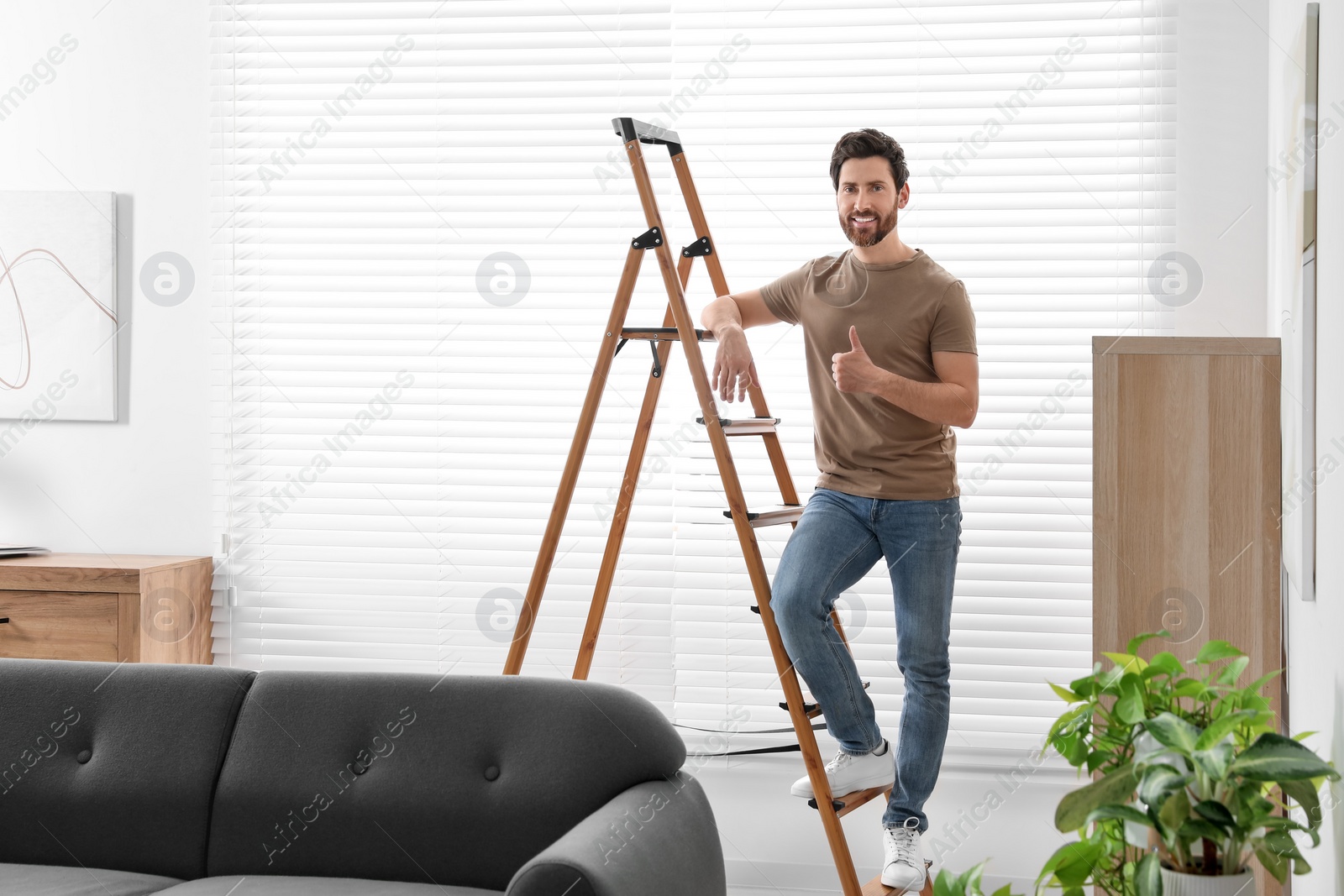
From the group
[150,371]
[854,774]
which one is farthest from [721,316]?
[150,371]

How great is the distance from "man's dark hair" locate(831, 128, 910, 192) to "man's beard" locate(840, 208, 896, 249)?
8 centimetres

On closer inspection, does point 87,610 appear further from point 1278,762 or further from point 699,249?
point 1278,762

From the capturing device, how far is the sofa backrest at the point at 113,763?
203 cm

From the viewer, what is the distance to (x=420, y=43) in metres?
3.37

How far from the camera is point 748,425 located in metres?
2.67

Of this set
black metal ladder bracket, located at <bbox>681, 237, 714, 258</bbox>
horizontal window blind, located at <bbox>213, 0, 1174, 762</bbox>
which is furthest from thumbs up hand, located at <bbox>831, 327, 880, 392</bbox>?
horizontal window blind, located at <bbox>213, 0, 1174, 762</bbox>

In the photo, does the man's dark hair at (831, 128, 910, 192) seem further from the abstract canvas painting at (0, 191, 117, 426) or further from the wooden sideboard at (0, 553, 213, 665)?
the abstract canvas painting at (0, 191, 117, 426)

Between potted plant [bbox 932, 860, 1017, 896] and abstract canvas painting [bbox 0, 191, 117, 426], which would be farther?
abstract canvas painting [bbox 0, 191, 117, 426]

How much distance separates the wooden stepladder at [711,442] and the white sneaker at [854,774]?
0.08 ft

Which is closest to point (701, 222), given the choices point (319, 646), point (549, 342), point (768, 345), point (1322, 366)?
point (768, 345)

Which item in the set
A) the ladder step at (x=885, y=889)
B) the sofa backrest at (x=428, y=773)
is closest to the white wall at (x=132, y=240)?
the sofa backrest at (x=428, y=773)

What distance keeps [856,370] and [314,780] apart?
131cm

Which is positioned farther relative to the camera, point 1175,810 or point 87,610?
point 87,610

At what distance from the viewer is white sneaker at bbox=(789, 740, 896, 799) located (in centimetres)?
256
